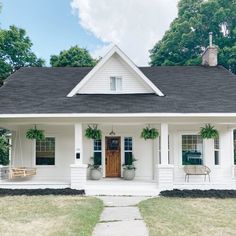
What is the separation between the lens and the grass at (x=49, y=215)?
8742 millimetres

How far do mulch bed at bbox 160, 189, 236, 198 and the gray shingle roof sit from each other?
3.15 meters

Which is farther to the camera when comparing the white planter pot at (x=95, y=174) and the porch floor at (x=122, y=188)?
the white planter pot at (x=95, y=174)

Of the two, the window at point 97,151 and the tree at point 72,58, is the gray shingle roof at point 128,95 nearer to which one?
the window at point 97,151

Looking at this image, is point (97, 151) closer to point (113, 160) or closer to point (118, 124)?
point (113, 160)

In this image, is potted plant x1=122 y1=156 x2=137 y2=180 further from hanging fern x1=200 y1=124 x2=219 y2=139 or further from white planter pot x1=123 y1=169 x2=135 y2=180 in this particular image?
hanging fern x1=200 y1=124 x2=219 y2=139

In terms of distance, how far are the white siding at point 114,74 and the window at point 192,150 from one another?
285 cm

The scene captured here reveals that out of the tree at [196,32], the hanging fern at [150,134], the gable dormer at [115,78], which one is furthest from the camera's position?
the tree at [196,32]

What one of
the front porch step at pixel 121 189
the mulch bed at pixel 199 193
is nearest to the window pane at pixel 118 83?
the front porch step at pixel 121 189

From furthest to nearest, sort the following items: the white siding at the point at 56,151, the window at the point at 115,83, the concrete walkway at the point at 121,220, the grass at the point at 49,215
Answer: the window at the point at 115,83, the white siding at the point at 56,151, the grass at the point at 49,215, the concrete walkway at the point at 121,220

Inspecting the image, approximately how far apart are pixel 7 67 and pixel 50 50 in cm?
773

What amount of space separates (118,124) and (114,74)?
297 cm

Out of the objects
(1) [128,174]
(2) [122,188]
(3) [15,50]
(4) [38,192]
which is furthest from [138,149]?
(3) [15,50]

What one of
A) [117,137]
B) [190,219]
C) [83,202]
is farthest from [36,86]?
[190,219]

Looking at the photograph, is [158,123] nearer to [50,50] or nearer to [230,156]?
[230,156]
